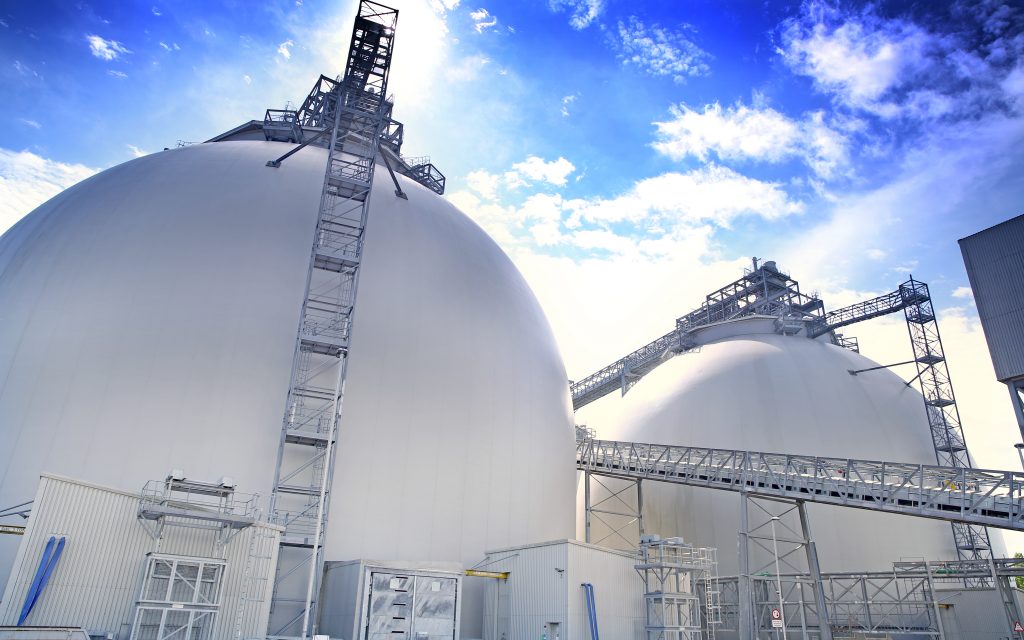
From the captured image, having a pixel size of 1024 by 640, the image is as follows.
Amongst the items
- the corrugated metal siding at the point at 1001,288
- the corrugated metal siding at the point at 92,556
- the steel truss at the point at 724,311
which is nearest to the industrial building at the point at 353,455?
the corrugated metal siding at the point at 92,556

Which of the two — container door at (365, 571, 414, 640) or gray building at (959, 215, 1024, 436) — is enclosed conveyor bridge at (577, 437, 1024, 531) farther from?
container door at (365, 571, 414, 640)

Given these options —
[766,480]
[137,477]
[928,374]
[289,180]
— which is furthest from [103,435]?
[928,374]

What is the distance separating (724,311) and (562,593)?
32.9m

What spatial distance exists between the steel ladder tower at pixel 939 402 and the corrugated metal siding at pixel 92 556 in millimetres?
35146

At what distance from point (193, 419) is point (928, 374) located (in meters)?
39.4

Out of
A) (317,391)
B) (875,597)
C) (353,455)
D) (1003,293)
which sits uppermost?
(1003,293)

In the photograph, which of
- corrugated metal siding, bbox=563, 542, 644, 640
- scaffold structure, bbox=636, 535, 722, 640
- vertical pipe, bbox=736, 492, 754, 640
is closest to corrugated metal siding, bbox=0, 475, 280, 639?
corrugated metal siding, bbox=563, 542, 644, 640

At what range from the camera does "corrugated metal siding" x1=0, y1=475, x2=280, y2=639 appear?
52.9 feet

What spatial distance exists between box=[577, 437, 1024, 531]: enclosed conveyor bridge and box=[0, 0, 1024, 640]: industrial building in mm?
131

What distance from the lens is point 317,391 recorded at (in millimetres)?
24281

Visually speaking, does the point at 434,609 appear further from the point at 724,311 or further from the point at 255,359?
the point at 724,311

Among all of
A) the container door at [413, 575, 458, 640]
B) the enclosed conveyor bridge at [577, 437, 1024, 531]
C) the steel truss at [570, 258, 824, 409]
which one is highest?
the steel truss at [570, 258, 824, 409]

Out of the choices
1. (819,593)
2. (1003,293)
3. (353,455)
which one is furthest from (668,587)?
(1003,293)

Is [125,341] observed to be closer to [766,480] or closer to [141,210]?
[141,210]
